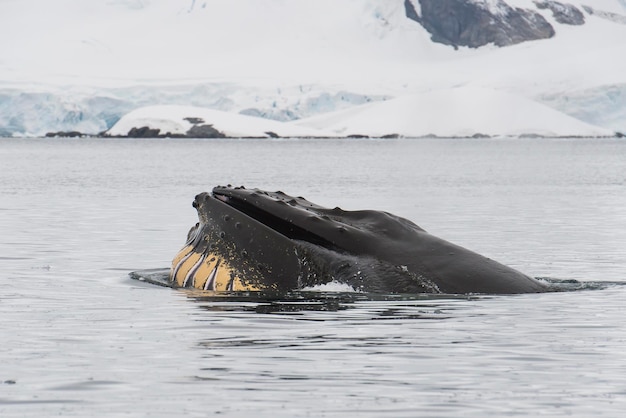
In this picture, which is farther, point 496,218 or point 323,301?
point 496,218

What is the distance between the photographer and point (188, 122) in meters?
152

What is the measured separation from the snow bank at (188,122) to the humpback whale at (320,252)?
13989 cm

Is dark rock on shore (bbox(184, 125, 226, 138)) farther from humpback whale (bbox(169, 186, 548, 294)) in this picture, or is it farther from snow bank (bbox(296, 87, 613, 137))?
humpback whale (bbox(169, 186, 548, 294))

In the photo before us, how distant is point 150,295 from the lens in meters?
13.9

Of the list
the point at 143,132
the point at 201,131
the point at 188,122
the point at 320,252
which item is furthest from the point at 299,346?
the point at 143,132

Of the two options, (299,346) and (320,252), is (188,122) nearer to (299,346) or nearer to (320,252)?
(320,252)

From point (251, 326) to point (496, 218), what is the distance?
19.8 metres

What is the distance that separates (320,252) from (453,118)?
16957 cm

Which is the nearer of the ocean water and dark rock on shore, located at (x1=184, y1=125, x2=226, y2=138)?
the ocean water

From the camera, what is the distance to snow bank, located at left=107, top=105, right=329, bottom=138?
506 ft

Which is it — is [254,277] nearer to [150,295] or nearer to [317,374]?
[150,295]

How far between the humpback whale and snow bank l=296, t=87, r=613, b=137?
159393 mm

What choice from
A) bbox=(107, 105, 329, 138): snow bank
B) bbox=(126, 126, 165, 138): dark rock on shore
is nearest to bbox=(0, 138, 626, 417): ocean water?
bbox=(107, 105, 329, 138): snow bank

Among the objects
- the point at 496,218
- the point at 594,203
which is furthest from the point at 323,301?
the point at 594,203
